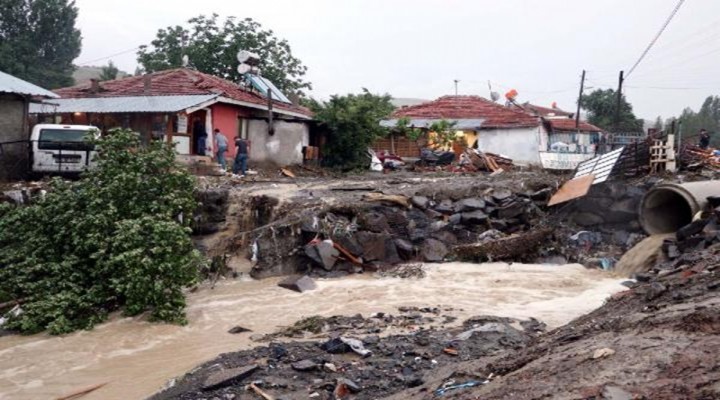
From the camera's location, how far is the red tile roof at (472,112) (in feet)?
95.0

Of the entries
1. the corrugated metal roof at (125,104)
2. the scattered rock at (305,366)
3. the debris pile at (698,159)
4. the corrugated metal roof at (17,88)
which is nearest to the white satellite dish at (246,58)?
the corrugated metal roof at (125,104)

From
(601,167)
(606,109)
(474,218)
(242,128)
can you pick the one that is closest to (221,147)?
(242,128)

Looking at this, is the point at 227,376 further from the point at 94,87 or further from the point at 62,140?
the point at 94,87

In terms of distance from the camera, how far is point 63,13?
4200 cm

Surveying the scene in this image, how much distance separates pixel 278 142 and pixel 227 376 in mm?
17183

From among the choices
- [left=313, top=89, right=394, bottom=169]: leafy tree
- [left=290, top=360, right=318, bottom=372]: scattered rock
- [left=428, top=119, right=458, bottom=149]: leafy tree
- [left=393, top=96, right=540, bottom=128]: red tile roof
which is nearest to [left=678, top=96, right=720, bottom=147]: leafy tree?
[left=393, top=96, right=540, bottom=128]: red tile roof

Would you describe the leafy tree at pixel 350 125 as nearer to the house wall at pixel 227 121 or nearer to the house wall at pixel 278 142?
Answer: the house wall at pixel 278 142

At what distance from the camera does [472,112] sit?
31.5 meters

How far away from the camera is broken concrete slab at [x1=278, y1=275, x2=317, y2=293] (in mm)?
12218

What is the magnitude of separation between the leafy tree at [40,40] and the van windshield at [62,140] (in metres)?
26.1

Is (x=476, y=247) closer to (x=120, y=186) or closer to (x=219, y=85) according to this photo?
(x=120, y=186)

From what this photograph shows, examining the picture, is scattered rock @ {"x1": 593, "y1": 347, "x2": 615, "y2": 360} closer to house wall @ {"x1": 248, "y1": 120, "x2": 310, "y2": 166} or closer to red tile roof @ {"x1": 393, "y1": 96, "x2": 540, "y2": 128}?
house wall @ {"x1": 248, "y1": 120, "x2": 310, "y2": 166}

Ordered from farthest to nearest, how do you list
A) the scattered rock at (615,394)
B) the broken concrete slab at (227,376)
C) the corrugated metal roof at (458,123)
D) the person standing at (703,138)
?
the corrugated metal roof at (458,123) < the person standing at (703,138) < the broken concrete slab at (227,376) < the scattered rock at (615,394)

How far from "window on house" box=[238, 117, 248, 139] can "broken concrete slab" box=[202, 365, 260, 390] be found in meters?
16.1
